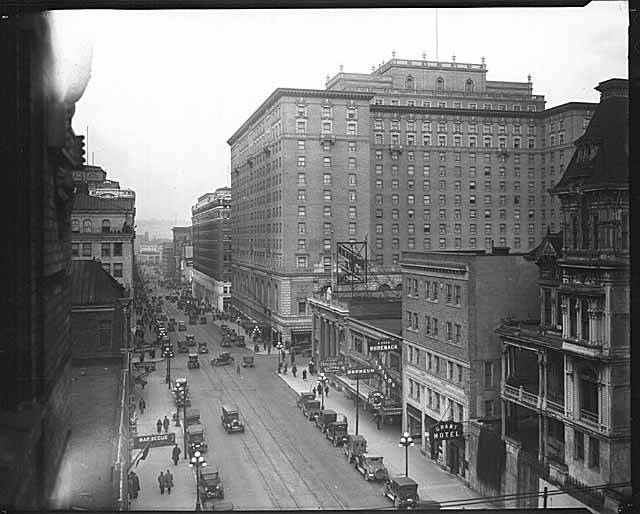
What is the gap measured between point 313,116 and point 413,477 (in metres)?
5.47

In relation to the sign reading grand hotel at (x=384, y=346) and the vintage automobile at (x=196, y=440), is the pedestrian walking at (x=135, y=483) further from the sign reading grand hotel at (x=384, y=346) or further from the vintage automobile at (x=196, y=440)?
the sign reading grand hotel at (x=384, y=346)

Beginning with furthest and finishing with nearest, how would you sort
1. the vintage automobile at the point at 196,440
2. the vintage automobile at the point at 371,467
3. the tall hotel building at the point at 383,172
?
1. the tall hotel building at the point at 383,172
2. the vintage automobile at the point at 196,440
3. the vintage automobile at the point at 371,467

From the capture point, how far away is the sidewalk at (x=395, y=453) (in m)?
8.00

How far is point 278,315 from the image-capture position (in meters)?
9.44

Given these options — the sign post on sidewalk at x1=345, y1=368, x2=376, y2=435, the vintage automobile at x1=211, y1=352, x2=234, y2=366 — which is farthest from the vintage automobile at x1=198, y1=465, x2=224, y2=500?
the sign post on sidewalk at x1=345, y1=368, x2=376, y2=435

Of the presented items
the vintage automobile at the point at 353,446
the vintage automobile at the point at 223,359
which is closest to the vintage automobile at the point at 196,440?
the vintage automobile at the point at 223,359

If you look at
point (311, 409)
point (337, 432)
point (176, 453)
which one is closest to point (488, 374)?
point (337, 432)

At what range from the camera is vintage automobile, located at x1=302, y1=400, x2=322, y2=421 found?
29.3 ft

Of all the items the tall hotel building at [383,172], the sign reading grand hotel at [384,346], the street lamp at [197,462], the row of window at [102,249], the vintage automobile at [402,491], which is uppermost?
the tall hotel building at [383,172]

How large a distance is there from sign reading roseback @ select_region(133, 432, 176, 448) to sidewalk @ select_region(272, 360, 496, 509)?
73.1 inches

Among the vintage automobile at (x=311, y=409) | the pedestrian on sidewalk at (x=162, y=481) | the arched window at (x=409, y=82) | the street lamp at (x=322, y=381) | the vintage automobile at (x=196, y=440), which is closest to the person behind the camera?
the pedestrian on sidewalk at (x=162, y=481)

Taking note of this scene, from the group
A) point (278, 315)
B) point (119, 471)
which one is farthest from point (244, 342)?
point (119, 471)

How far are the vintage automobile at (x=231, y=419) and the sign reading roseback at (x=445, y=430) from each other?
→ 9.52ft

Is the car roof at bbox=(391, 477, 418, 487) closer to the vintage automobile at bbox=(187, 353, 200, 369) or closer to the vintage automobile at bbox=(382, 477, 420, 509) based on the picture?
the vintage automobile at bbox=(382, 477, 420, 509)
